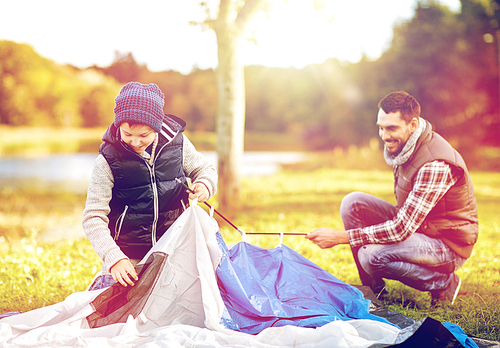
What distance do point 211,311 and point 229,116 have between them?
3.91 metres

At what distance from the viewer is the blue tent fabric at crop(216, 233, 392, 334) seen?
206 centimetres

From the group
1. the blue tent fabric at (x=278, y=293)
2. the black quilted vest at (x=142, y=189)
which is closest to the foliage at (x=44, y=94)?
the black quilted vest at (x=142, y=189)

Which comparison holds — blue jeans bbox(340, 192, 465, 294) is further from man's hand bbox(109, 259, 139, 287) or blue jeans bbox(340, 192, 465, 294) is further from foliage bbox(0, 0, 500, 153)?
foliage bbox(0, 0, 500, 153)

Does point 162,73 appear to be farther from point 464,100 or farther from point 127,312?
point 127,312

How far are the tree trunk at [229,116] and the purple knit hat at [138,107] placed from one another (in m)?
3.36

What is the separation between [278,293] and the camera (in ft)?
7.56

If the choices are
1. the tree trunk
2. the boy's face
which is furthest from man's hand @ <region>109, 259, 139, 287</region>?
the tree trunk

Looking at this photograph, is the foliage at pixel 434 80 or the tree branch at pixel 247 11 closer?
the tree branch at pixel 247 11

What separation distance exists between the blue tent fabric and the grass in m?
0.62

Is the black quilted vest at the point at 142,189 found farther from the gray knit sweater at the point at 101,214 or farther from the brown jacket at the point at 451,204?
the brown jacket at the point at 451,204

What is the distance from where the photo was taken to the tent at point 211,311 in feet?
5.96

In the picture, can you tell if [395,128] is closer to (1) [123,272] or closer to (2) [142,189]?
(2) [142,189]

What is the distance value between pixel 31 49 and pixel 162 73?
13.2 metres

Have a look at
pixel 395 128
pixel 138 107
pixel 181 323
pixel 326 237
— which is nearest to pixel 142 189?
pixel 138 107
